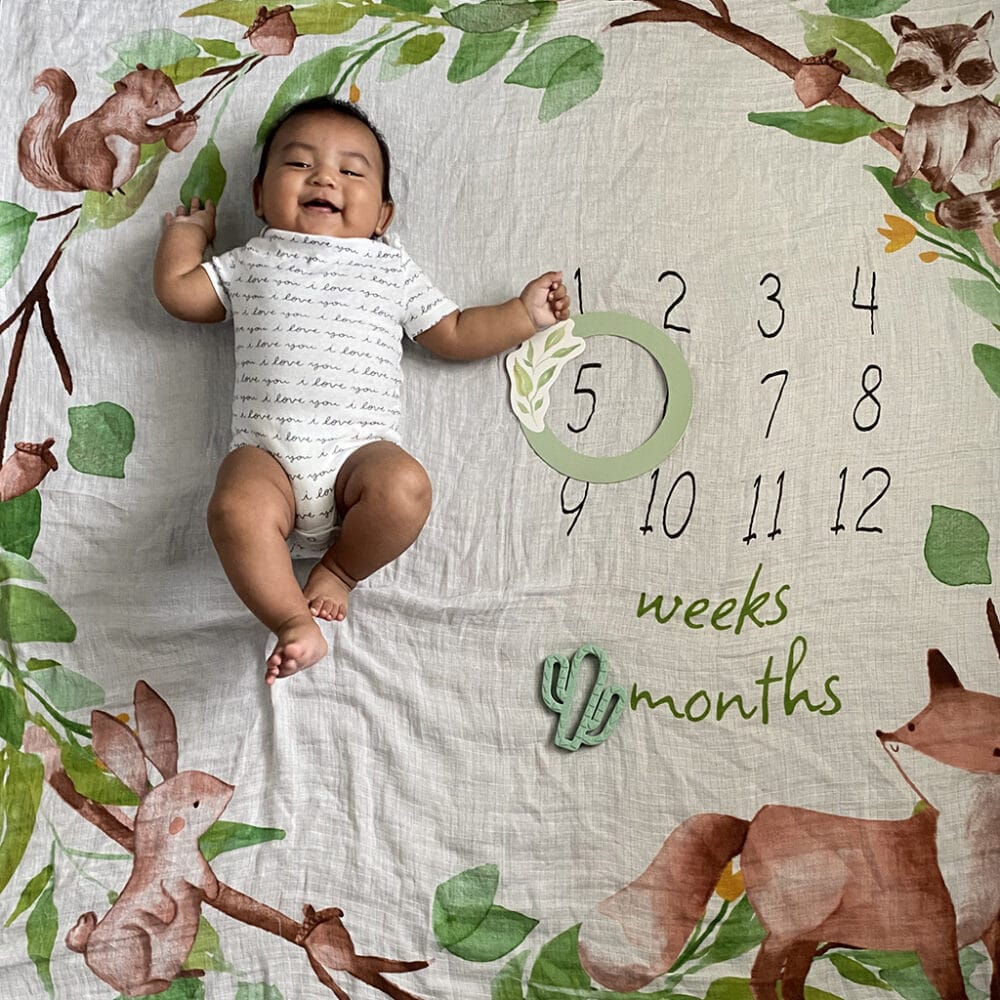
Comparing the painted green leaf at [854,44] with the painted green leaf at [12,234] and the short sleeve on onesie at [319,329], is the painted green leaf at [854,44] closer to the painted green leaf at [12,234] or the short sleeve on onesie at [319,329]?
the short sleeve on onesie at [319,329]

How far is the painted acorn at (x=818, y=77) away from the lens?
1340 millimetres

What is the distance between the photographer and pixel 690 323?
129 cm

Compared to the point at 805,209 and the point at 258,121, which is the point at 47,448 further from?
the point at 805,209

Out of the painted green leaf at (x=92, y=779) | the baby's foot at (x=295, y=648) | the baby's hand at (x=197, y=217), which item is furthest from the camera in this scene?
the baby's hand at (x=197, y=217)

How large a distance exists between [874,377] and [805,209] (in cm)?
22

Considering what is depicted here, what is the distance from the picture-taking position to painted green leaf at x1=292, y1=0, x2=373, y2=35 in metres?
1.39

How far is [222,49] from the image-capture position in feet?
4.56

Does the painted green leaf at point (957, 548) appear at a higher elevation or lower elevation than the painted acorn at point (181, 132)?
lower

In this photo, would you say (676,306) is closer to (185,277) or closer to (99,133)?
(185,277)

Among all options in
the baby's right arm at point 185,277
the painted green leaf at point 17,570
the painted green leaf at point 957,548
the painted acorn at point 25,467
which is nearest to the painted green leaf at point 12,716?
the painted green leaf at point 17,570

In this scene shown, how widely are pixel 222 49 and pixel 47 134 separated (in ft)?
0.81

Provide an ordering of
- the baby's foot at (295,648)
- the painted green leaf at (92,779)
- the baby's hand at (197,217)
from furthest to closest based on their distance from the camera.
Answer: the baby's hand at (197,217)
the painted green leaf at (92,779)
the baby's foot at (295,648)

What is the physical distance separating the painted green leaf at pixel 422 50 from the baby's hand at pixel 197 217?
1.02 ft

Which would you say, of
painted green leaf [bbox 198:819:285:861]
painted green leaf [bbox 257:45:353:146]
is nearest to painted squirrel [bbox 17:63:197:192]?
painted green leaf [bbox 257:45:353:146]
